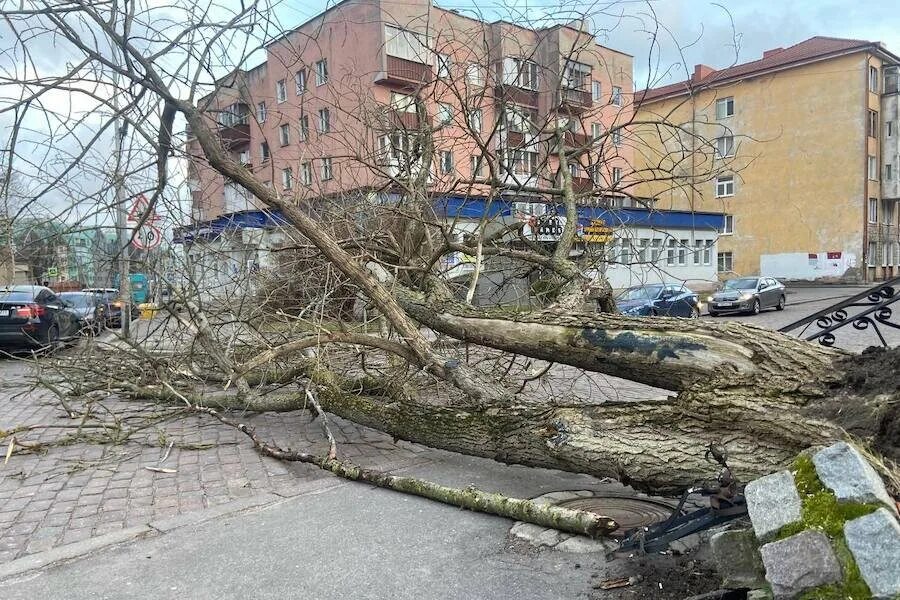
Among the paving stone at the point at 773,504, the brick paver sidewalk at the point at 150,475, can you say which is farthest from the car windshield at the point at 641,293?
the paving stone at the point at 773,504

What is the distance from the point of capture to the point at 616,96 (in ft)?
25.5

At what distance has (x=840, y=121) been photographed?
110 ft

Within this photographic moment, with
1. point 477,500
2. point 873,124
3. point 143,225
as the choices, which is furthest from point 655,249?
point 873,124

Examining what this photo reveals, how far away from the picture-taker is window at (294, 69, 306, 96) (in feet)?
20.7

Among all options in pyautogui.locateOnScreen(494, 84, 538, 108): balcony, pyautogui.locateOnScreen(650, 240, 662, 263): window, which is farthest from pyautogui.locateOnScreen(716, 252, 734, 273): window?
pyautogui.locateOnScreen(494, 84, 538, 108): balcony

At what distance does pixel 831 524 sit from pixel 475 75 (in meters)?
6.79

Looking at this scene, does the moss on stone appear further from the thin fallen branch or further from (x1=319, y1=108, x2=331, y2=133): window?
(x1=319, y1=108, x2=331, y2=133): window

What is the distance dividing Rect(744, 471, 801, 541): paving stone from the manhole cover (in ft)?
4.72

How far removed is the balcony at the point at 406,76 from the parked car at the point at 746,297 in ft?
56.7

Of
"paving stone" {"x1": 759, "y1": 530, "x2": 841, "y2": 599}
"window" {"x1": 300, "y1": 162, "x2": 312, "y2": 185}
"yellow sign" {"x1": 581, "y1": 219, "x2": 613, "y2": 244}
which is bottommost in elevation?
"paving stone" {"x1": 759, "y1": 530, "x2": 841, "y2": 599}

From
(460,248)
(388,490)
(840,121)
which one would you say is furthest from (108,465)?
(840,121)

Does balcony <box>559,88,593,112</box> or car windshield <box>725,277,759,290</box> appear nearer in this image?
balcony <box>559,88,593,112</box>

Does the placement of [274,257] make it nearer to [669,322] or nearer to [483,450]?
[483,450]

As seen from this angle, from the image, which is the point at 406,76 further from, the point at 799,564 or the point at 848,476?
the point at 799,564
